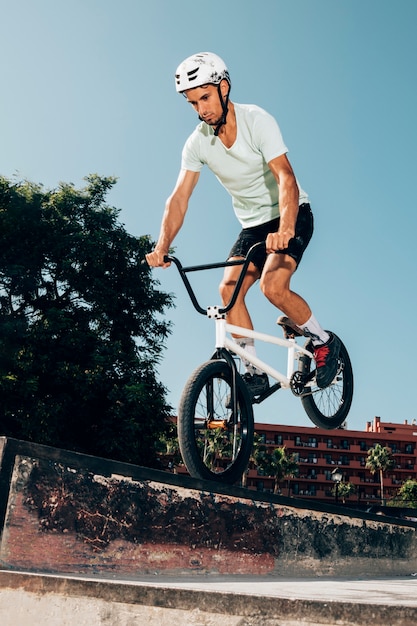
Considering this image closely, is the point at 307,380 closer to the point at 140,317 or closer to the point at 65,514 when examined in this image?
the point at 65,514

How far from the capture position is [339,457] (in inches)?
4166

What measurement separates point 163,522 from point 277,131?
3.61 m

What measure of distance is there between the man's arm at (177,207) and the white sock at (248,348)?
1167 mm

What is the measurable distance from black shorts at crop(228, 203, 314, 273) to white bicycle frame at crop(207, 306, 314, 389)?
73cm

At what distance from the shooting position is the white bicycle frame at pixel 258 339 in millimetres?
5406

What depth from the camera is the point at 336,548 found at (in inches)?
207

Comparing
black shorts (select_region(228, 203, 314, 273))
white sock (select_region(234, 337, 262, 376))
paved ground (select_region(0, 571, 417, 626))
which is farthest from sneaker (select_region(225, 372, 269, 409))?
paved ground (select_region(0, 571, 417, 626))

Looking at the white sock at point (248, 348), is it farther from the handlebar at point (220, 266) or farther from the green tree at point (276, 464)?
the green tree at point (276, 464)

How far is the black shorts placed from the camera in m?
5.77

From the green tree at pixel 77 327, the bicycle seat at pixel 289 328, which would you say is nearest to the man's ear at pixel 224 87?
the bicycle seat at pixel 289 328

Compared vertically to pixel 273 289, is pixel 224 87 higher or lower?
higher

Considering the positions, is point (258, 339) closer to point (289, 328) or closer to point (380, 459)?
point (289, 328)

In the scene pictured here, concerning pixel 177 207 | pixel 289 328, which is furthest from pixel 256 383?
pixel 177 207

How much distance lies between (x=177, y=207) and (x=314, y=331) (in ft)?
6.19
